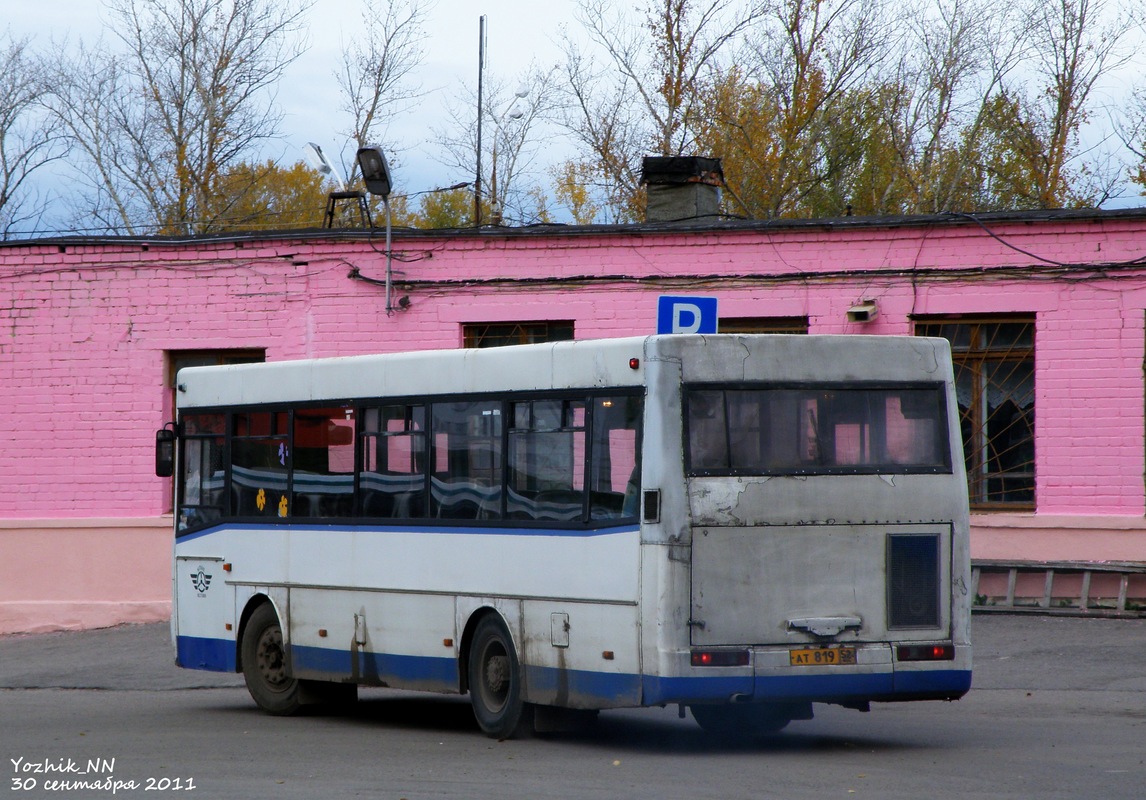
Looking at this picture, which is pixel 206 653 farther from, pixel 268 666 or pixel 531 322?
pixel 531 322

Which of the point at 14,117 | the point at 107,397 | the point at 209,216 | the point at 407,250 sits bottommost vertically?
the point at 107,397

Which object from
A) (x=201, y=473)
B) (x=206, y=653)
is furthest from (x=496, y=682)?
(x=201, y=473)

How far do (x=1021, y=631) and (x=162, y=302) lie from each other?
10689mm

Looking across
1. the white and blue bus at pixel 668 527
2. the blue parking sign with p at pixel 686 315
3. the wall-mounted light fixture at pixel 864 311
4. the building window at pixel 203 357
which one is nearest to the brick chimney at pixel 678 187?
the wall-mounted light fixture at pixel 864 311

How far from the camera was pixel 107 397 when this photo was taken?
2022cm

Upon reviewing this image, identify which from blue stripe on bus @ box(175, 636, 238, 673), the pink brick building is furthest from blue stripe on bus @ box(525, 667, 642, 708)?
the pink brick building

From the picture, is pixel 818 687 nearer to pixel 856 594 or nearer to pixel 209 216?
pixel 856 594

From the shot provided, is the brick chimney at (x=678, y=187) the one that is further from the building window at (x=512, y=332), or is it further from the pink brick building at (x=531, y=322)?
the building window at (x=512, y=332)

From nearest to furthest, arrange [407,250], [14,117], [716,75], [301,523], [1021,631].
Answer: [301,523], [1021,631], [407,250], [716,75], [14,117]

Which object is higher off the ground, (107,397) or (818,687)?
(107,397)

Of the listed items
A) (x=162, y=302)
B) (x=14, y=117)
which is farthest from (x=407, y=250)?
(x=14, y=117)

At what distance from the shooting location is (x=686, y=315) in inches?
511

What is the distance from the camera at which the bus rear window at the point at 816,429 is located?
9.80 meters

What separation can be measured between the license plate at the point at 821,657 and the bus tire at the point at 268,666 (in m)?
4.84
